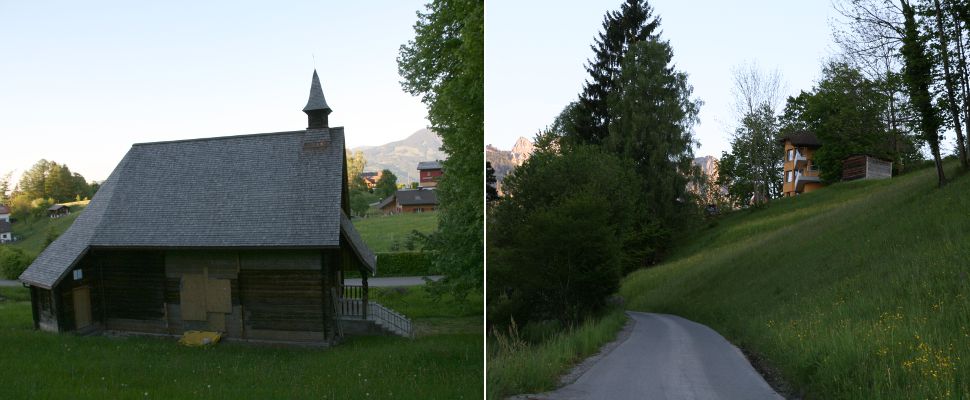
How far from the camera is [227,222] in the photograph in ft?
29.3

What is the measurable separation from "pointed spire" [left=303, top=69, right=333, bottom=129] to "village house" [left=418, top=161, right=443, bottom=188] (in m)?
1.76

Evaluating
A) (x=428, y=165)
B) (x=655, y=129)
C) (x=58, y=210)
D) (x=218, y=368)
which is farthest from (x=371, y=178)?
(x=655, y=129)

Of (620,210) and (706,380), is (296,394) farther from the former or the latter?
(620,210)

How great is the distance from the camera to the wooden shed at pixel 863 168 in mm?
16422

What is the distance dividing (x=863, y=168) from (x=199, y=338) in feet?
71.5

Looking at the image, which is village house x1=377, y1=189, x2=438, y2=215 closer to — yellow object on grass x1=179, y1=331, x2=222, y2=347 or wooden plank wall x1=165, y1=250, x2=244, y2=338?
wooden plank wall x1=165, y1=250, x2=244, y2=338

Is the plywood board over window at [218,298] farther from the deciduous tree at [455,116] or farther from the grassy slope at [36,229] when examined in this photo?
the deciduous tree at [455,116]

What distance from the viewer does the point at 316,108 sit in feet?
27.2

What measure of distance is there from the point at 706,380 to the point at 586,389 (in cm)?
86

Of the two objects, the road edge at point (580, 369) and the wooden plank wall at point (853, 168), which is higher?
the wooden plank wall at point (853, 168)

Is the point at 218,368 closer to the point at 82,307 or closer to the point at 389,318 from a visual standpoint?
the point at 82,307

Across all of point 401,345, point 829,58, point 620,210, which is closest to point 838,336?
point 829,58

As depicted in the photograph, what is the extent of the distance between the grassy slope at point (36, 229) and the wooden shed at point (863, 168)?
18.7 m

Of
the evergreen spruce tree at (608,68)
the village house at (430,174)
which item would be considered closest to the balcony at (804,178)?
the evergreen spruce tree at (608,68)
